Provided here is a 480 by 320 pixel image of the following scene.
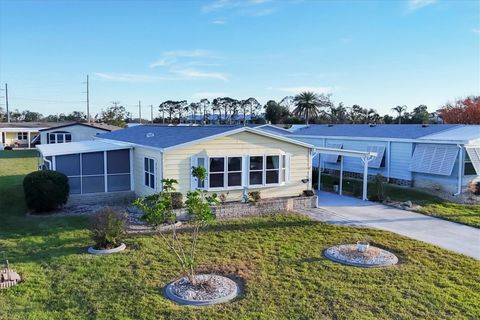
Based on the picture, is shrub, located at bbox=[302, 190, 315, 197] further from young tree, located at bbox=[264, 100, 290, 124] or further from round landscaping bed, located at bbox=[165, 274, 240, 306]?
young tree, located at bbox=[264, 100, 290, 124]

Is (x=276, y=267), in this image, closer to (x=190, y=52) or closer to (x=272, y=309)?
(x=272, y=309)

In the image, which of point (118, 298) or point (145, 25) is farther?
point (145, 25)

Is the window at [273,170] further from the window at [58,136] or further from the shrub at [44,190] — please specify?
the window at [58,136]

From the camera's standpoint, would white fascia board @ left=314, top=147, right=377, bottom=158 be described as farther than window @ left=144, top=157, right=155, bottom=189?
Yes

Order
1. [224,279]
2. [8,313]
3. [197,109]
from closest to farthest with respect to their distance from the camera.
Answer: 1. [8,313]
2. [224,279]
3. [197,109]

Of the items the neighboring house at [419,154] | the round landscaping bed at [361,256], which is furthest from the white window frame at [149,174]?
the neighboring house at [419,154]

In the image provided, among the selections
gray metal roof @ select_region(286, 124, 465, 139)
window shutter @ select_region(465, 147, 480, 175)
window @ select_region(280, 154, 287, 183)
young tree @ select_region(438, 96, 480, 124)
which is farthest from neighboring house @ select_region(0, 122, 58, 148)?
young tree @ select_region(438, 96, 480, 124)

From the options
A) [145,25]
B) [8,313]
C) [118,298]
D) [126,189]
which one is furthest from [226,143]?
[145,25]
